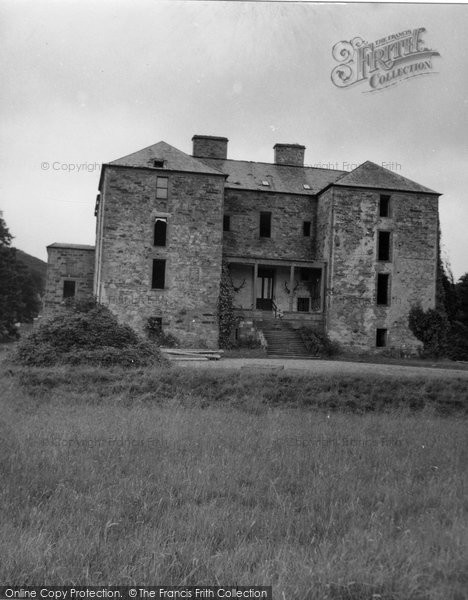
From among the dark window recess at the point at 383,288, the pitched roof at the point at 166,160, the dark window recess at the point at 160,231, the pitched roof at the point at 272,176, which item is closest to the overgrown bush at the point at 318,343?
the dark window recess at the point at 383,288

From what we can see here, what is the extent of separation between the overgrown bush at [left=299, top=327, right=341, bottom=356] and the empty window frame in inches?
295

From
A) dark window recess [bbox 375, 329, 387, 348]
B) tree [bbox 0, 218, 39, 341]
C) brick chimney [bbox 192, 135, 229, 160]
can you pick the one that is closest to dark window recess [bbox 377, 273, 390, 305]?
dark window recess [bbox 375, 329, 387, 348]

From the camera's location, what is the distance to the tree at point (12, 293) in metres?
16.6

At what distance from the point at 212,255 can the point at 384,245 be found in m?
6.70

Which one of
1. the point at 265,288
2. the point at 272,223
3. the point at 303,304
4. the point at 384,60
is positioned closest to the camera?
the point at 384,60

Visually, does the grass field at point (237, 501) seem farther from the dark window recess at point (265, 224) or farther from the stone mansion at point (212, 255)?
the dark window recess at point (265, 224)

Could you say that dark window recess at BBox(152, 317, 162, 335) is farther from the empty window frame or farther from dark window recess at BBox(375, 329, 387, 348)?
dark window recess at BBox(375, 329, 387, 348)

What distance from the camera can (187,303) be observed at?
923 inches

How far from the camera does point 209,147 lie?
26719mm

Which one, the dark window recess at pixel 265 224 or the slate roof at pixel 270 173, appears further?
the dark window recess at pixel 265 224

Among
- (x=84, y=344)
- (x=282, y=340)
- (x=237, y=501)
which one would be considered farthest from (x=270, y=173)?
(x=237, y=501)

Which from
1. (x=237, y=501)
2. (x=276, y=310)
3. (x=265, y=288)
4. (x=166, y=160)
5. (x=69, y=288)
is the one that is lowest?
(x=237, y=501)

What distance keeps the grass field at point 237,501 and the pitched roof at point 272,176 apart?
1929 centimetres

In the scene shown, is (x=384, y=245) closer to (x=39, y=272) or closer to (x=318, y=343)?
(x=318, y=343)
